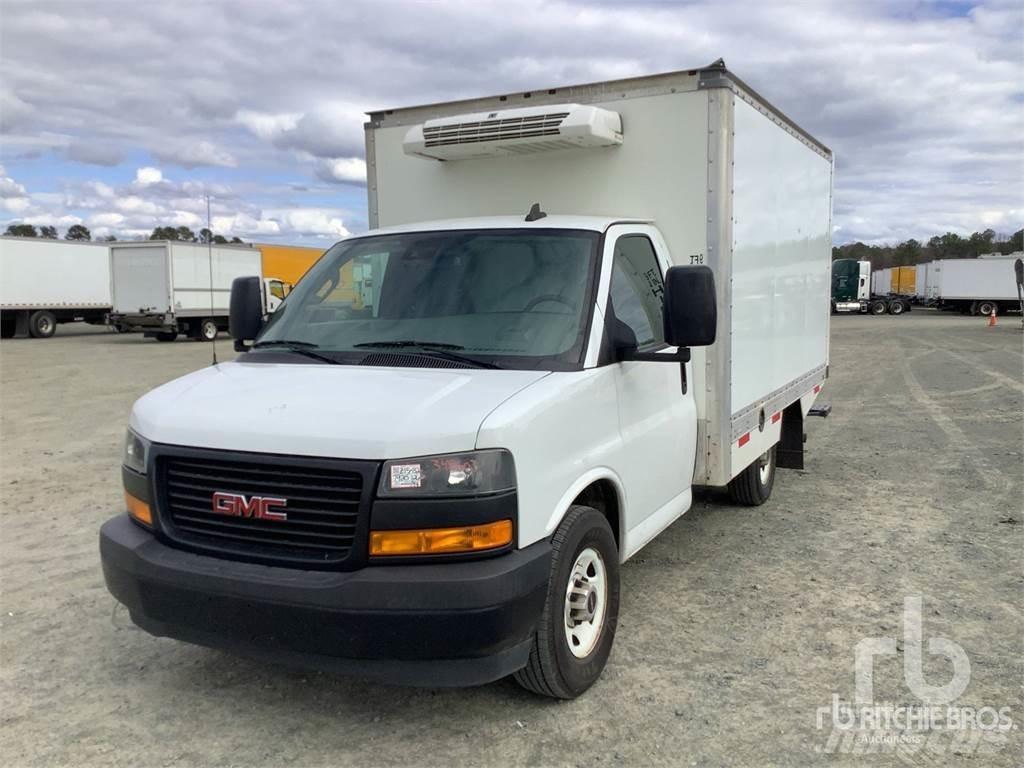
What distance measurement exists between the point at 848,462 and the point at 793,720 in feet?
18.9

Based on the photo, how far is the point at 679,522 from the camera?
263 inches

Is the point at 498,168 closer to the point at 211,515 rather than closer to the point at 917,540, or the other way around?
the point at 211,515

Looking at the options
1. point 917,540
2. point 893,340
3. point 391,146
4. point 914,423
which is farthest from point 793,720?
point 893,340

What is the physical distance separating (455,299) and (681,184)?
1.65m

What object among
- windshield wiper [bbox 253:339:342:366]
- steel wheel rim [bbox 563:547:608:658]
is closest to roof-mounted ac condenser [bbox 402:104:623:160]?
windshield wiper [bbox 253:339:342:366]

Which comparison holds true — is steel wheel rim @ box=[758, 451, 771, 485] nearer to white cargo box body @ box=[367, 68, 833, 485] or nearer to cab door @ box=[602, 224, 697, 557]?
white cargo box body @ box=[367, 68, 833, 485]

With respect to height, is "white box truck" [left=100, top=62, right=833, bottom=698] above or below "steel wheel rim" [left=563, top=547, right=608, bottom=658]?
above

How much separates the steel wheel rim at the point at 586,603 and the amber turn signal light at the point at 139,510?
1.80 m

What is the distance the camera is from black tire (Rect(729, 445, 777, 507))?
6852 millimetres

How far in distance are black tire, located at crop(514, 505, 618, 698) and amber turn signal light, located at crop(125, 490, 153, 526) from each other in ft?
5.54

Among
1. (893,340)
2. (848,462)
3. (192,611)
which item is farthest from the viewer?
(893,340)

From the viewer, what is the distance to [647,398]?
4383 mm

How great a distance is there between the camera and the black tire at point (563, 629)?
346cm

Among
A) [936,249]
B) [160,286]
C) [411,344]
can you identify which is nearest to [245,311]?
[411,344]
